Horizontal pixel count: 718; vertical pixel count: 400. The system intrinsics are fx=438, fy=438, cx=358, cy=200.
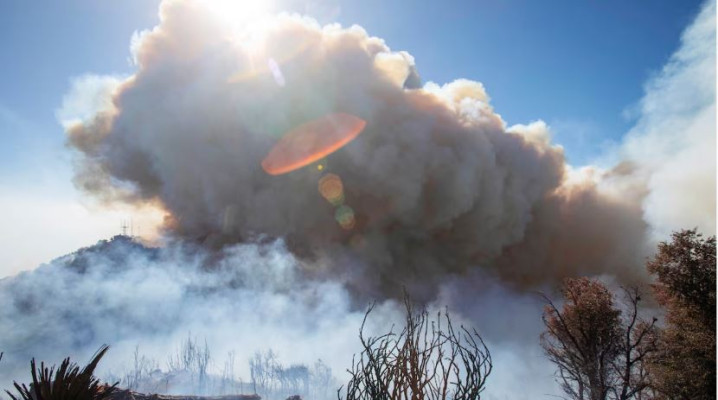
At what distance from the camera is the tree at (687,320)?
13133mm

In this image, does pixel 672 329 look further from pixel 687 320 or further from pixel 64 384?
pixel 64 384

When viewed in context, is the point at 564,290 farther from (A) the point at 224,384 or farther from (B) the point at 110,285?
(A) the point at 224,384

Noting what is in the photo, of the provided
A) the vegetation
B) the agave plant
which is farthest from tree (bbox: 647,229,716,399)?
the agave plant

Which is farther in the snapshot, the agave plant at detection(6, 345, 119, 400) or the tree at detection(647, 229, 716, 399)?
the tree at detection(647, 229, 716, 399)

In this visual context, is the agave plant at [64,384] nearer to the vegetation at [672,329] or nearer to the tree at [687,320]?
the vegetation at [672,329]

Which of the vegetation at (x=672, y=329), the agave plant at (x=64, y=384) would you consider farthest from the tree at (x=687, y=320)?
the agave plant at (x=64, y=384)

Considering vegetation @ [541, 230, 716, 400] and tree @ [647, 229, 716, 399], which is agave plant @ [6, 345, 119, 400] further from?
tree @ [647, 229, 716, 399]

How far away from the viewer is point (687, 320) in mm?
14055

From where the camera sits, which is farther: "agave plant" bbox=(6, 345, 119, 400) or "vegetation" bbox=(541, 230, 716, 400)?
"vegetation" bbox=(541, 230, 716, 400)

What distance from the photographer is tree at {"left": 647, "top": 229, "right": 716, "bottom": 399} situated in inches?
517

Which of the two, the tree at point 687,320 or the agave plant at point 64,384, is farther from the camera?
the tree at point 687,320

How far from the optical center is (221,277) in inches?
1221

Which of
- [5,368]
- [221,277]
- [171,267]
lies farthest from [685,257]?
[5,368]

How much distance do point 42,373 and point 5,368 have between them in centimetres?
2601
